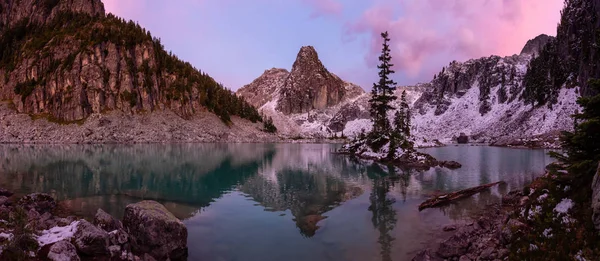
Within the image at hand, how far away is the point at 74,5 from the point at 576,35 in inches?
10227

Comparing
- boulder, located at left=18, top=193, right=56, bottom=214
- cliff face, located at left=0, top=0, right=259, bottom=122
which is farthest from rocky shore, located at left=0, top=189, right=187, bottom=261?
cliff face, located at left=0, top=0, right=259, bottom=122

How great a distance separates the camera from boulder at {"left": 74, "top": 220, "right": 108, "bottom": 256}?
40.2ft

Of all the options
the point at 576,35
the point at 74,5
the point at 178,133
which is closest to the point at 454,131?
the point at 576,35

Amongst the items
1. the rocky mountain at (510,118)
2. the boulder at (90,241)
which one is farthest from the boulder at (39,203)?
the rocky mountain at (510,118)

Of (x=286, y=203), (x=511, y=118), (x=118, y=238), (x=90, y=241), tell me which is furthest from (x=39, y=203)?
(x=511, y=118)

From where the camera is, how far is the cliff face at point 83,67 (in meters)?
152

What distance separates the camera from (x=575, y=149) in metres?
13.3

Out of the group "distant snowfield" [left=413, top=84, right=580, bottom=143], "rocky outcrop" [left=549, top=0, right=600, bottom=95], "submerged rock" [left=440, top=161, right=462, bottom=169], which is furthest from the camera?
"rocky outcrop" [left=549, top=0, right=600, bottom=95]

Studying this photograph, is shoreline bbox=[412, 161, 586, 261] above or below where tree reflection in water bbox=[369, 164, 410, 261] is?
above

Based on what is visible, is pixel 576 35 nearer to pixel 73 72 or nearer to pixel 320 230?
pixel 320 230

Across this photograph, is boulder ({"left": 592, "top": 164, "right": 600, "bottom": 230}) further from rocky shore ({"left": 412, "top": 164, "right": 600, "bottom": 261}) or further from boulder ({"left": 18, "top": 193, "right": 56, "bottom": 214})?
boulder ({"left": 18, "top": 193, "right": 56, "bottom": 214})

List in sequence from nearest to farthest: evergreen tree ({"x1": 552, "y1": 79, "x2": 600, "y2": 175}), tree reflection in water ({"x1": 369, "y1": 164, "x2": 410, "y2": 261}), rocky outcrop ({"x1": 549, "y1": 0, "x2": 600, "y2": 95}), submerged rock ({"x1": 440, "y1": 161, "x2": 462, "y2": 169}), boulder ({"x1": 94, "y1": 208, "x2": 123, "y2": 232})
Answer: evergreen tree ({"x1": 552, "y1": 79, "x2": 600, "y2": 175}), boulder ({"x1": 94, "y1": 208, "x2": 123, "y2": 232}), tree reflection in water ({"x1": 369, "y1": 164, "x2": 410, "y2": 261}), submerged rock ({"x1": 440, "y1": 161, "x2": 462, "y2": 169}), rocky outcrop ({"x1": 549, "y1": 0, "x2": 600, "y2": 95})

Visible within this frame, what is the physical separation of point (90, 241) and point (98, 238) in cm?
27

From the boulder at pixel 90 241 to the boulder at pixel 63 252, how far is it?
532 mm
